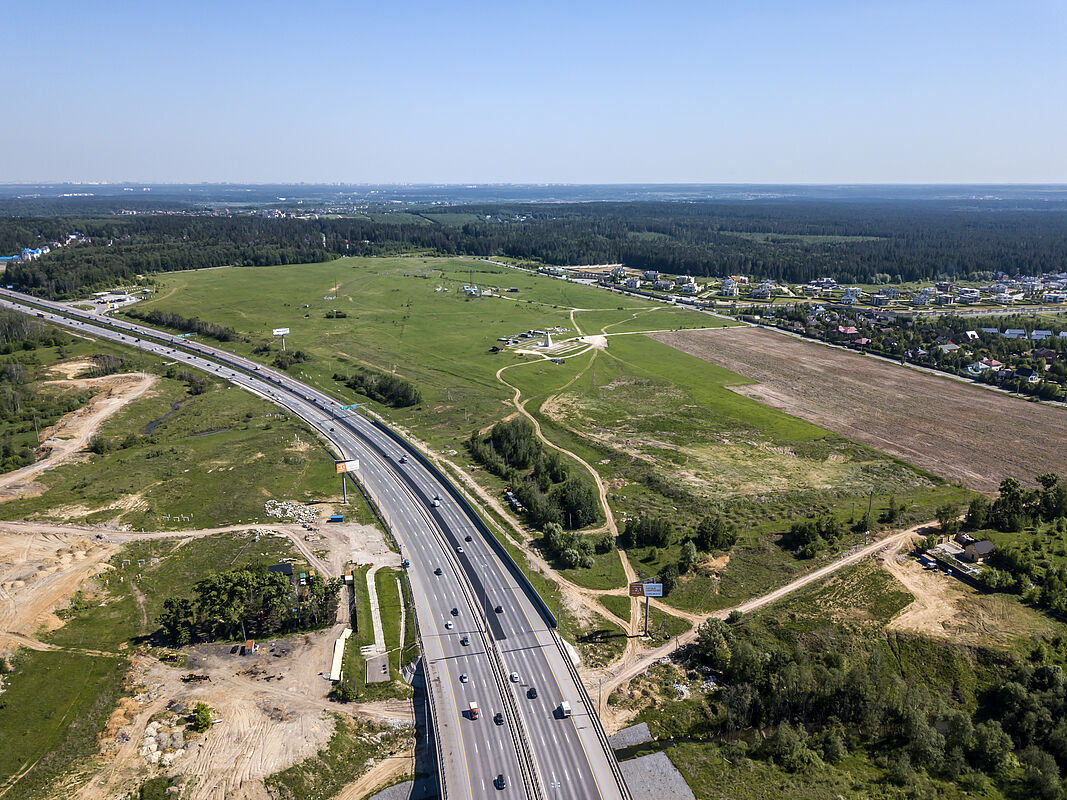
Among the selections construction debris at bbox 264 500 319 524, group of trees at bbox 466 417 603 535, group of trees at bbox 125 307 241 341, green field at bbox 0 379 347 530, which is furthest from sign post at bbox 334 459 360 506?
group of trees at bbox 125 307 241 341

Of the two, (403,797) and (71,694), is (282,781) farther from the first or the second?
(71,694)

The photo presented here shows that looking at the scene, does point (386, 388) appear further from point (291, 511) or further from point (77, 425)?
point (77, 425)

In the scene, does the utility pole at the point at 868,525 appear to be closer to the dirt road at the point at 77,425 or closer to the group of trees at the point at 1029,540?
the group of trees at the point at 1029,540

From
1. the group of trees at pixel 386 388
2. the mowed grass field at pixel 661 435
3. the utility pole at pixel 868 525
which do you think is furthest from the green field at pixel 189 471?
the utility pole at pixel 868 525

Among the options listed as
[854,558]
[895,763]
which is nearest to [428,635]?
[895,763]

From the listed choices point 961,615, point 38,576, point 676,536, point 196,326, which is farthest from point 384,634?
point 196,326

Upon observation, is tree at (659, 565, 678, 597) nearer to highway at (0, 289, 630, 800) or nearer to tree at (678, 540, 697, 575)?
tree at (678, 540, 697, 575)
